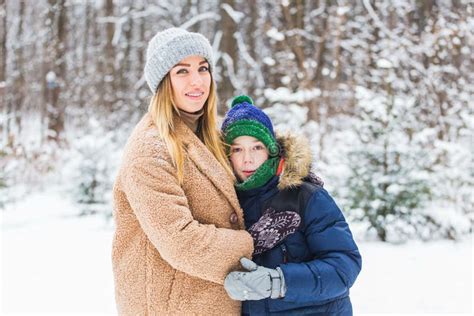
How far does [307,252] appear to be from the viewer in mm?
2096

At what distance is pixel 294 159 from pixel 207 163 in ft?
1.14

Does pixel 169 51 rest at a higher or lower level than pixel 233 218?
higher

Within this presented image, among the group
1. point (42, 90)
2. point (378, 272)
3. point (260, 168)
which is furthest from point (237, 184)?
point (42, 90)

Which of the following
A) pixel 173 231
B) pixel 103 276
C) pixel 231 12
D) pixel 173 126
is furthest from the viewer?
pixel 231 12

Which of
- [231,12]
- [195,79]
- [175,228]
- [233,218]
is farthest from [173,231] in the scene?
[231,12]

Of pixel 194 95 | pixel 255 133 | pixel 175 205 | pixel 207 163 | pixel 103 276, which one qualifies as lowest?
pixel 103 276

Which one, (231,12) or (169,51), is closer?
(169,51)

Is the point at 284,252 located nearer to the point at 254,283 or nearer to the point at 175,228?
the point at 254,283

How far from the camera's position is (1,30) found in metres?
17.6

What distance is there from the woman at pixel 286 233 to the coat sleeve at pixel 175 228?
0.24 ft

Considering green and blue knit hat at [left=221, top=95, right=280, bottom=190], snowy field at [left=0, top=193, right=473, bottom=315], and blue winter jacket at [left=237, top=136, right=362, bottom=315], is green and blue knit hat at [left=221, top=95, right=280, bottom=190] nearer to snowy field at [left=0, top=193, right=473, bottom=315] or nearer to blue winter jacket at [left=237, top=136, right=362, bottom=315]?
blue winter jacket at [left=237, top=136, right=362, bottom=315]

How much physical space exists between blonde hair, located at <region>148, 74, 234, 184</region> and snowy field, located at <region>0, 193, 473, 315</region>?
3.45 meters

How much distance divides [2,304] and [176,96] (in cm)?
412

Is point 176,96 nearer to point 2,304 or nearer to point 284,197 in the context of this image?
point 284,197
